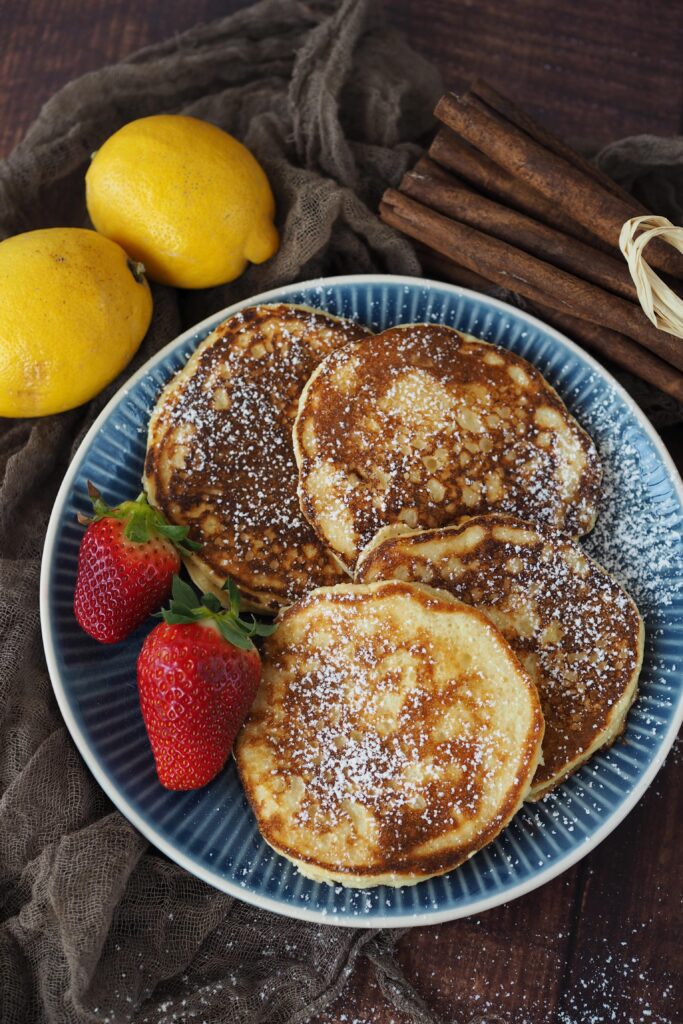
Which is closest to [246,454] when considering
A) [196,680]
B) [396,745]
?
[196,680]

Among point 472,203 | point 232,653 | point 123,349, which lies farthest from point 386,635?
point 472,203

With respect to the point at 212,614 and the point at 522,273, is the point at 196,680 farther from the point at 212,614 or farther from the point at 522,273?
the point at 522,273

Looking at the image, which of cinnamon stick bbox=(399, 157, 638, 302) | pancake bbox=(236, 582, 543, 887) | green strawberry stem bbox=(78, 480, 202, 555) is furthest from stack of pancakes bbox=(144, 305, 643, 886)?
cinnamon stick bbox=(399, 157, 638, 302)

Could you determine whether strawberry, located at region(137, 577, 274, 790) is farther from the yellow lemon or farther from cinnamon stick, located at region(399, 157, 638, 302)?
cinnamon stick, located at region(399, 157, 638, 302)

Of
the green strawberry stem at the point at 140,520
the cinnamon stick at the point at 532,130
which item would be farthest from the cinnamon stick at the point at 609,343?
the green strawberry stem at the point at 140,520

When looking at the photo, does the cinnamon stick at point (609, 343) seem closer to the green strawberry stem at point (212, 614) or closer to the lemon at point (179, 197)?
the lemon at point (179, 197)

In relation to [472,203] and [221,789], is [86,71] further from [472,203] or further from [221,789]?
[221,789]

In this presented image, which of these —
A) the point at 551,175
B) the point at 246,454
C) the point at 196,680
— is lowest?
the point at 196,680
